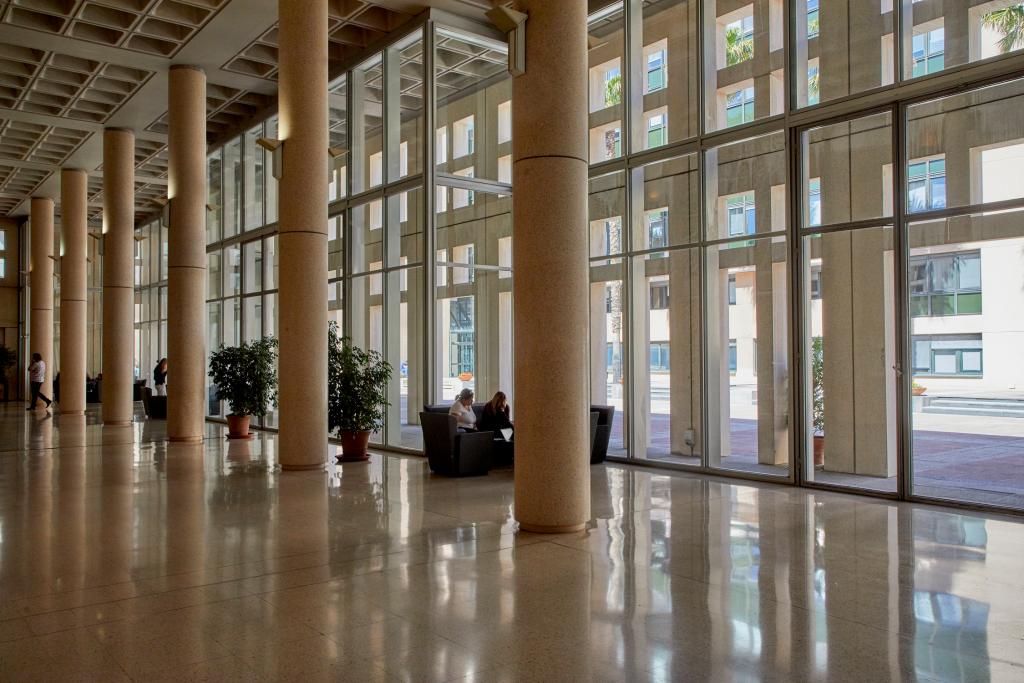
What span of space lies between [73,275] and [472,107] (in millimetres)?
14970

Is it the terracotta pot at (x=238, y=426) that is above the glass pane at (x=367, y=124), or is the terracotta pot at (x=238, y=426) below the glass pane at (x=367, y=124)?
below

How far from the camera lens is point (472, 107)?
46.9 ft

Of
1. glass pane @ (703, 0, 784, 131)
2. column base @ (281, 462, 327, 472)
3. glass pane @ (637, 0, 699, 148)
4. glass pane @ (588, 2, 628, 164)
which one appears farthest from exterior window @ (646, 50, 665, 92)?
column base @ (281, 462, 327, 472)

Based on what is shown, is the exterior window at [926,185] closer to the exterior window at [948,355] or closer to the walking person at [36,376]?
the exterior window at [948,355]

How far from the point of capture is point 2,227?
32438 millimetres

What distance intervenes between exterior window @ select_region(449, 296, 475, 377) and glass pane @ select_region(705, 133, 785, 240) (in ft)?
15.7

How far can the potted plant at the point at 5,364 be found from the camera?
31234mm

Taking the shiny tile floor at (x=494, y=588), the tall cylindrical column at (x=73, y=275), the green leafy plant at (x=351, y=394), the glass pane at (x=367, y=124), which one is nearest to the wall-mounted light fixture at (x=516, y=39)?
the shiny tile floor at (x=494, y=588)

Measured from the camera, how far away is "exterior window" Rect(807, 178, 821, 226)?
9.80 meters

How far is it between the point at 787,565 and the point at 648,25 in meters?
8.58

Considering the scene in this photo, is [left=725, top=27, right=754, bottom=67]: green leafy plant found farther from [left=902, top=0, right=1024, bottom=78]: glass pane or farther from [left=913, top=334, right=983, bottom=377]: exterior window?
[left=913, top=334, right=983, bottom=377]: exterior window

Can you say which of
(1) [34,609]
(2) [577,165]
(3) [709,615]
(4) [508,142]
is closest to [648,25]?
→ (4) [508,142]

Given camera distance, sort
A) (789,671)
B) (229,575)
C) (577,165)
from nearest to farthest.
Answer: (789,671), (229,575), (577,165)

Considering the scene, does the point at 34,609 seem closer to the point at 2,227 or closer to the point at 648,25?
the point at 648,25
